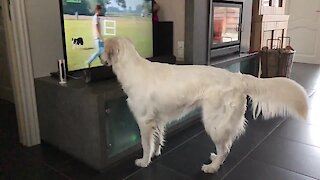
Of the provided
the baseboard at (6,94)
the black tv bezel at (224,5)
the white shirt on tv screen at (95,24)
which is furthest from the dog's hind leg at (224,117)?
the baseboard at (6,94)

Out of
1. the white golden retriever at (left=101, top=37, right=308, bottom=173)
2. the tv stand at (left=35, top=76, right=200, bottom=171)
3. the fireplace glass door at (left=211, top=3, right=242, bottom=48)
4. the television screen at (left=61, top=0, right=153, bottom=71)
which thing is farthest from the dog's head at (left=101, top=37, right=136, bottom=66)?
the fireplace glass door at (left=211, top=3, right=242, bottom=48)

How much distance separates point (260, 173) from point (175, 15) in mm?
1654

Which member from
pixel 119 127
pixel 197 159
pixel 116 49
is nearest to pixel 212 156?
pixel 197 159

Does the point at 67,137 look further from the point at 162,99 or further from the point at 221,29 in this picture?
the point at 221,29

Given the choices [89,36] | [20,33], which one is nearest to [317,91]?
[89,36]

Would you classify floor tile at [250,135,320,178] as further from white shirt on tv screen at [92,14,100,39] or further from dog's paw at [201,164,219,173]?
white shirt on tv screen at [92,14,100,39]

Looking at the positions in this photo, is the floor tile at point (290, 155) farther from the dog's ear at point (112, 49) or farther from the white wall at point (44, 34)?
the white wall at point (44, 34)

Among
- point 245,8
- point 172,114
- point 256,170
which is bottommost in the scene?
point 256,170

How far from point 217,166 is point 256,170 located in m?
0.27

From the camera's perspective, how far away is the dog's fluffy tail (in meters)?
1.52

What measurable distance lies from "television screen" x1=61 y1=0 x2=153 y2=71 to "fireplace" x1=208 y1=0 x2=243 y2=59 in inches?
29.6

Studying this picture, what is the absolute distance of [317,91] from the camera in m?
3.75

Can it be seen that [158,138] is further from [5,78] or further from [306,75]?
[306,75]

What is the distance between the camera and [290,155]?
6.56 feet
